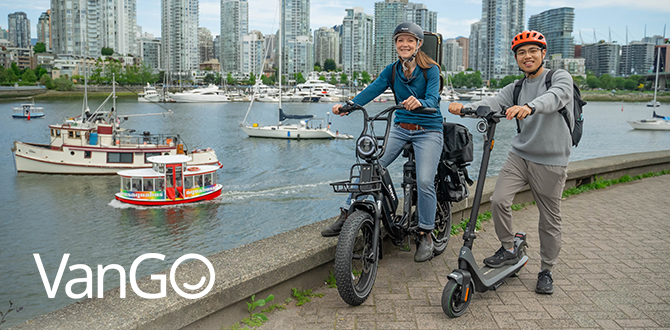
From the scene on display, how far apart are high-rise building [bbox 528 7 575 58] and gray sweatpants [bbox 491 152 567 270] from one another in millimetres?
145537

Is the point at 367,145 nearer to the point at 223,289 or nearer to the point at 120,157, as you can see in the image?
the point at 223,289

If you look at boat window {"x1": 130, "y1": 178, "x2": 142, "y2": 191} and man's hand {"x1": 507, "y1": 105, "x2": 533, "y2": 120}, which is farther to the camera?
boat window {"x1": 130, "y1": 178, "x2": 142, "y2": 191}

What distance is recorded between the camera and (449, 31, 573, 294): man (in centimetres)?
393

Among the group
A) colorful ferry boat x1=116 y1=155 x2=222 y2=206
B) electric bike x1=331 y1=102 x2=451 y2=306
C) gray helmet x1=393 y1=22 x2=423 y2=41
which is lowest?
colorful ferry boat x1=116 y1=155 x2=222 y2=206

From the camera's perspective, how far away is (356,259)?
3701mm

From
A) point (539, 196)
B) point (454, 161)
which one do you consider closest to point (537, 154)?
point (539, 196)

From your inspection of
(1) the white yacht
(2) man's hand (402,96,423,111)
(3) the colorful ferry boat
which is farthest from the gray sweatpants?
(1) the white yacht

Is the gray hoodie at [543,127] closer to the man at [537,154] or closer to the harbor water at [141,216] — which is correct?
the man at [537,154]

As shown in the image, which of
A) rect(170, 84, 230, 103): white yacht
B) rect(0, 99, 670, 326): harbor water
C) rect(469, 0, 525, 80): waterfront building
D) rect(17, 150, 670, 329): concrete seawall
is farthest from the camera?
rect(170, 84, 230, 103): white yacht

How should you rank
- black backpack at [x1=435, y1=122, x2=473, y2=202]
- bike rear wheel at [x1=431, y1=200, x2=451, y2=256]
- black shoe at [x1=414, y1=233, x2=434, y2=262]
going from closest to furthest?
black shoe at [x1=414, y1=233, x2=434, y2=262]
black backpack at [x1=435, y1=122, x2=473, y2=202]
bike rear wheel at [x1=431, y1=200, x2=451, y2=256]

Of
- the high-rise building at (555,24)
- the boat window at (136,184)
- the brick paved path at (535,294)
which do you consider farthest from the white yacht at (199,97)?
the brick paved path at (535,294)

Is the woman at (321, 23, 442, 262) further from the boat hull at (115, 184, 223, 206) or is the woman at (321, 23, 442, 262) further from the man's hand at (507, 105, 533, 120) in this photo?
the boat hull at (115, 184, 223, 206)

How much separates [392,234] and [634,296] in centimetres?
185

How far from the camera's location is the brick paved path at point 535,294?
3480mm
